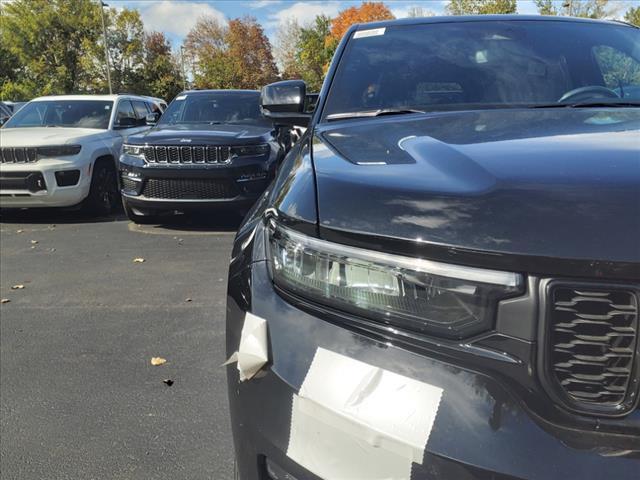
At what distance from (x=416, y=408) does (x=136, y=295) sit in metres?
3.80

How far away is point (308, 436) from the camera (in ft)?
3.87

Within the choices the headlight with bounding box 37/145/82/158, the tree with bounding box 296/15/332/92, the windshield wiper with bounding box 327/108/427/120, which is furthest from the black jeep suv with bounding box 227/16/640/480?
the tree with bounding box 296/15/332/92

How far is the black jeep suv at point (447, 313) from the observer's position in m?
1.00

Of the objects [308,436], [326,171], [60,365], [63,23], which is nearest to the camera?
[308,436]

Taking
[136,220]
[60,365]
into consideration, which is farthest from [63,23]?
[60,365]

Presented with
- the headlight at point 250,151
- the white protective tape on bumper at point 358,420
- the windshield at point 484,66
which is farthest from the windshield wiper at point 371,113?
the headlight at point 250,151

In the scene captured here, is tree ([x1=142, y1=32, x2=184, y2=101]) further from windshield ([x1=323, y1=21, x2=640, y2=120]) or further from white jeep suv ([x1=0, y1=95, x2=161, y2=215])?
windshield ([x1=323, y1=21, x2=640, y2=120])

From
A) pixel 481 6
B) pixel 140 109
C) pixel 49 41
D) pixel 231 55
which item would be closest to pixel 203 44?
pixel 231 55

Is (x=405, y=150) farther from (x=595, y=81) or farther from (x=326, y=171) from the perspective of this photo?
(x=595, y=81)

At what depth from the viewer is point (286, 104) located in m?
3.06

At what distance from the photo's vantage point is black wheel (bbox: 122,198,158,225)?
6852 millimetres

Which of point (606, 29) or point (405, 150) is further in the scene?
point (606, 29)

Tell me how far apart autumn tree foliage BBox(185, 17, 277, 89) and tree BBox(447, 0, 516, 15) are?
1218 inches

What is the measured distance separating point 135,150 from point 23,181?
1.78 meters
